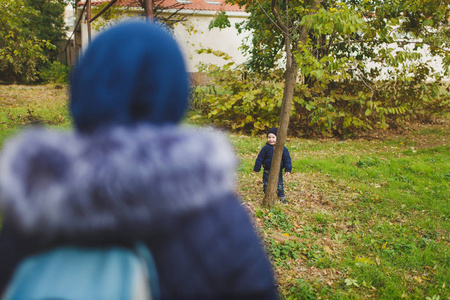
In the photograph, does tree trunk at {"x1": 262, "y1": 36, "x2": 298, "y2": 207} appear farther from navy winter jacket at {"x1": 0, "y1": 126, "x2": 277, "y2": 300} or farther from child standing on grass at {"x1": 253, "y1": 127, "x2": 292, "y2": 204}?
navy winter jacket at {"x1": 0, "y1": 126, "x2": 277, "y2": 300}

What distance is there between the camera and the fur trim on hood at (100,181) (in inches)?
31.1

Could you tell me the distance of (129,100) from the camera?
A: 2.88 feet

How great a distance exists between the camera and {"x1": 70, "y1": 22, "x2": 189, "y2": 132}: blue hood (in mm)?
868

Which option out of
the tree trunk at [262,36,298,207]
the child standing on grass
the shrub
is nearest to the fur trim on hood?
the tree trunk at [262,36,298,207]

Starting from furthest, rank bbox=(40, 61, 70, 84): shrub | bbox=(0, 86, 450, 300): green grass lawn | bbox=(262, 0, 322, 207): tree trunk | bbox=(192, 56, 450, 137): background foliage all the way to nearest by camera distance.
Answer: bbox=(40, 61, 70, 84): shrub
bbox=(192, 56, 450, 137): background foliage
bbox=(262, 0, 322, 207): tree trunk
bbox=(0, 86, 450, 300): green grass lawn

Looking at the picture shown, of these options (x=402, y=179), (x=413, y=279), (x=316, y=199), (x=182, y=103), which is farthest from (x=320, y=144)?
(x=182, y=103)

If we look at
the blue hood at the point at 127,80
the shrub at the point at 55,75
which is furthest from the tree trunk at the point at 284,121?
the shrub at the point at 55,75

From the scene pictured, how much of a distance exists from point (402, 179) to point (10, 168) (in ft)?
25.3

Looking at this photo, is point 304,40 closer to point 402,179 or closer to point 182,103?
point 402,179

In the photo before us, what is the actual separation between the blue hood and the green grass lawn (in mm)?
412

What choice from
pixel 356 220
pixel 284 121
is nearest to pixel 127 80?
pixel 284 121

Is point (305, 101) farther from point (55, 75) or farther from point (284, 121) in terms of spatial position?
point (55, 75)

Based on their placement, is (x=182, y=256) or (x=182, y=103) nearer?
(x=182, y=256)

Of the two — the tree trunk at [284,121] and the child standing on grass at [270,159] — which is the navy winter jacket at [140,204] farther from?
the child standing on grass at [270,159]
